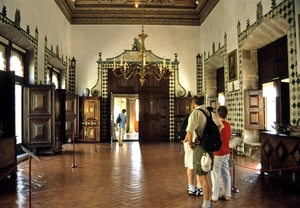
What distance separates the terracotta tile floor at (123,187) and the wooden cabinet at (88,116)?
18.1ft

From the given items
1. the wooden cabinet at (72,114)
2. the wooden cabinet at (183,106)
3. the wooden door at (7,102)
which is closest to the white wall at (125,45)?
the wooden cabinet at (183,106)

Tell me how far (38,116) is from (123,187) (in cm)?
486

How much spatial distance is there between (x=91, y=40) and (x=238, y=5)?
24.2 feet

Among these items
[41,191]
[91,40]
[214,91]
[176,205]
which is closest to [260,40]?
[214,91]

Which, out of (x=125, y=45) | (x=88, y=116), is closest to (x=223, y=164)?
(x=88, y=116)

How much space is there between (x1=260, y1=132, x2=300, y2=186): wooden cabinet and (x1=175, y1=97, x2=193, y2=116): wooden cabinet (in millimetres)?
7696

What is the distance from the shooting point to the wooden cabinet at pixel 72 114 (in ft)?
40.8

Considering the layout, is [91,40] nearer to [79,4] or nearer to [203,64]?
[79,4]

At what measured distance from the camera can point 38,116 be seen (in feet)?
28.6

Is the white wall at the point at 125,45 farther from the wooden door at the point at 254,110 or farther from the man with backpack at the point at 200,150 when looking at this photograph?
the man with backpack at the point at 200,150

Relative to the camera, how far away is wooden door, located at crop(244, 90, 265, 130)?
855 cm

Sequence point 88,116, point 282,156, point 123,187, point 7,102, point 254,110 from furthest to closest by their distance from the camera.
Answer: point 88,116
point 254,110
point 7,102
point 282,156
point 123,187

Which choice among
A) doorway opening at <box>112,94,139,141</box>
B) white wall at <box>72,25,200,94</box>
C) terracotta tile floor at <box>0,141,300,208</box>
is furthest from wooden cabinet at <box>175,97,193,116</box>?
doorway opening at <box>112,94,139,141</box>

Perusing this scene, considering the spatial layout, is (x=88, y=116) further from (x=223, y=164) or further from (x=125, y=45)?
(x=223, y=164)
